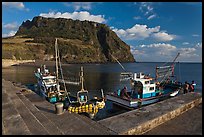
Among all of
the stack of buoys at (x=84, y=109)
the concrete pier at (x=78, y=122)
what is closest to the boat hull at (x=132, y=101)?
the stack of buoys at (x=84, y=109)

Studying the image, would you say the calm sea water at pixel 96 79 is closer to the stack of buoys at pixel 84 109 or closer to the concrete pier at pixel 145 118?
the stack of buoys at pixel 84 109

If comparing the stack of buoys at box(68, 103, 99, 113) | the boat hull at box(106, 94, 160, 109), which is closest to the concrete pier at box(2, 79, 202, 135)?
the stack of buoys at box(68, 103, 99, 113)

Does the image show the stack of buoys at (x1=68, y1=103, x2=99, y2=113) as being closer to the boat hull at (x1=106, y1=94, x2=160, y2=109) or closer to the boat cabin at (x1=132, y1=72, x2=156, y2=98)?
the boat hull at (x1=106, y1=94, x2=160, y2=109)

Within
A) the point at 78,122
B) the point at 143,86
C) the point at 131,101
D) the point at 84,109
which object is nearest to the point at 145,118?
the point at 78,122

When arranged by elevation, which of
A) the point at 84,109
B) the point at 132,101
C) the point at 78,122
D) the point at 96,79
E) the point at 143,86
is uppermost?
the point at 143,86

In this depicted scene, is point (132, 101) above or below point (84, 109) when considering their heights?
above

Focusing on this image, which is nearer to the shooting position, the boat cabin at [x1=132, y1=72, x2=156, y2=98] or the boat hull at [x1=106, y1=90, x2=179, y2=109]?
the boat hull at [x1=106, y1=90, x2=179, y2=109]

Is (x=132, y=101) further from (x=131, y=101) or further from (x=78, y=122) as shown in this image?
(x=78, y=122)

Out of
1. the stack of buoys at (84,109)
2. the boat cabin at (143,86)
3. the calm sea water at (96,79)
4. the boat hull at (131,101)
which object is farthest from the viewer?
the calm sea water at (96,79)

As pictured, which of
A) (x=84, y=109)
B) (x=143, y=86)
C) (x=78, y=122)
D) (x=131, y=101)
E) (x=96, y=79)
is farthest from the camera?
(x=96, y=79)

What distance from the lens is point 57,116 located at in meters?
9.21

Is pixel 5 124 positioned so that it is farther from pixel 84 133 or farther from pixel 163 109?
pixel 163 109

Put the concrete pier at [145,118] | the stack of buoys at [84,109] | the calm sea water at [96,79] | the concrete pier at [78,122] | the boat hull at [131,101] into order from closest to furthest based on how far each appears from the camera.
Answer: the concrete pier at [78,122], the concrete pier at [145,118], the stack of buoys at [84,109], the boat hull at [131,101], the calm sea water at [96,79]

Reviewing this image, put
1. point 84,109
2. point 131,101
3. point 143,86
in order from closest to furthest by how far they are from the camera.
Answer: point 84,109 → point 131,101 → point 143,86
